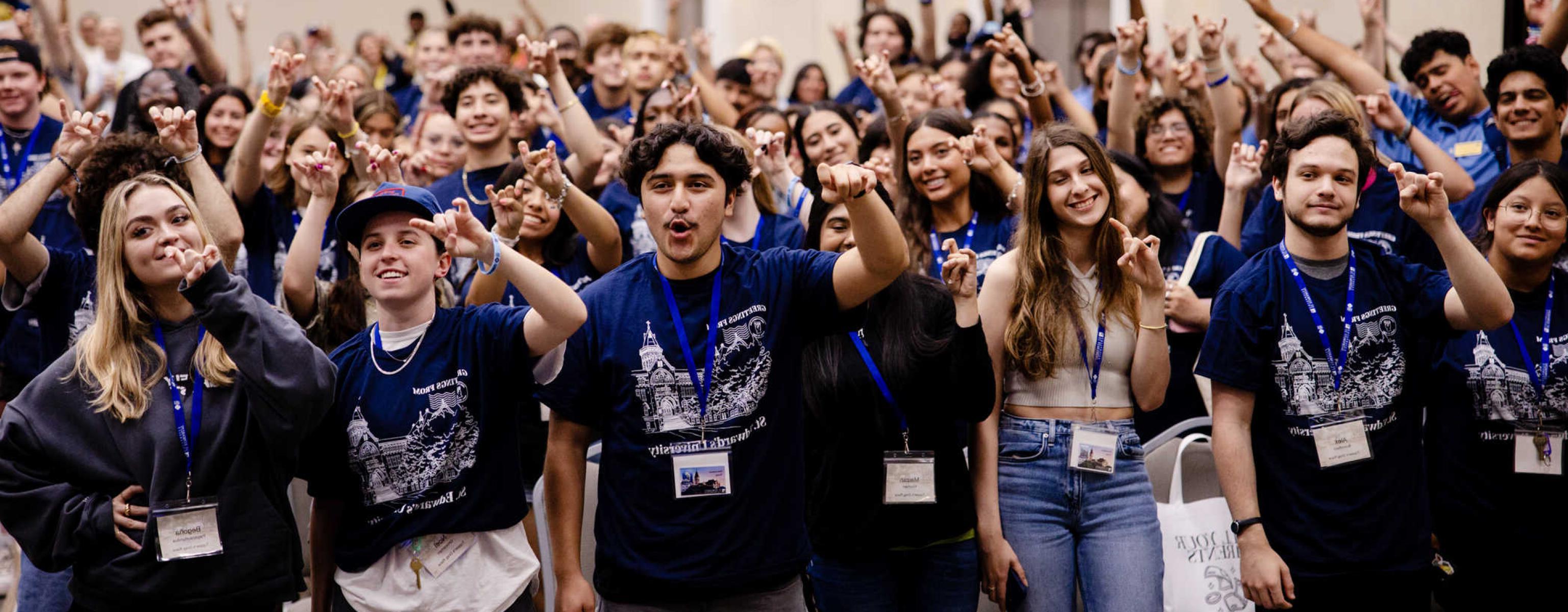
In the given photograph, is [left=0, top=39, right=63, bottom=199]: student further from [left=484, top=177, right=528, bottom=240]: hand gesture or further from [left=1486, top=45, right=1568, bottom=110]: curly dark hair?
[left=1486, top=45, right=1568, bottom=110]: curly dark hair

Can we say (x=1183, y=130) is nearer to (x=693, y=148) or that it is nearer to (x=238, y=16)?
(x=693, y=148)

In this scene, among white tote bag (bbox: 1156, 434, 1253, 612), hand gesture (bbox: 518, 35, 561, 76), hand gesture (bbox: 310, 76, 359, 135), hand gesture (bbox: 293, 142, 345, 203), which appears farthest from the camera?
hand gesture (bbox: 518, 35, 561, 76)

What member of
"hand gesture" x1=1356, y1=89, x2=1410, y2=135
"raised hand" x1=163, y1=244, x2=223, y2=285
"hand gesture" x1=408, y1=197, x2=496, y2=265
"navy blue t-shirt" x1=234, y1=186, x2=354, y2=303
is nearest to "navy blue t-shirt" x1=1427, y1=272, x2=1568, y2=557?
"hand gesture" x1=1356, y1=89, x2=1410, y2=135

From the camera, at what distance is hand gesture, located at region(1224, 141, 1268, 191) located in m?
4.29

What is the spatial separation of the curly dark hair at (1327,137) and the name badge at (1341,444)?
1.94 ft

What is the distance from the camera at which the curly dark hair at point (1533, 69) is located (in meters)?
4.29

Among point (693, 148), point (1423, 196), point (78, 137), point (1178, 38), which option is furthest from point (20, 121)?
point (1423, 196)

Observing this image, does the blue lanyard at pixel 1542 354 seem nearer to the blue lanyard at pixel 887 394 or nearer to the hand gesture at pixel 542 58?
the blue lanyard at pixel 887 394

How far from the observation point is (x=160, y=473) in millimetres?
2676

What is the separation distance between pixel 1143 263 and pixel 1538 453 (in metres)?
1.32

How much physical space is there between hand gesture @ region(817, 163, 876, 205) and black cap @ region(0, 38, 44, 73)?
155 inches

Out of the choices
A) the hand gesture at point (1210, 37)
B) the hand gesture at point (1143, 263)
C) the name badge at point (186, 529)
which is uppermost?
the hand gesture at point (1210, 37)

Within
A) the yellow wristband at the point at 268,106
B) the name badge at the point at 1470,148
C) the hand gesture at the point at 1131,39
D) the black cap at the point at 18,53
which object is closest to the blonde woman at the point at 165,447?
the yellow wristband at the point at 268,106

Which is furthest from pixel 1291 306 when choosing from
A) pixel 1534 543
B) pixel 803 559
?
pixel 803 559
